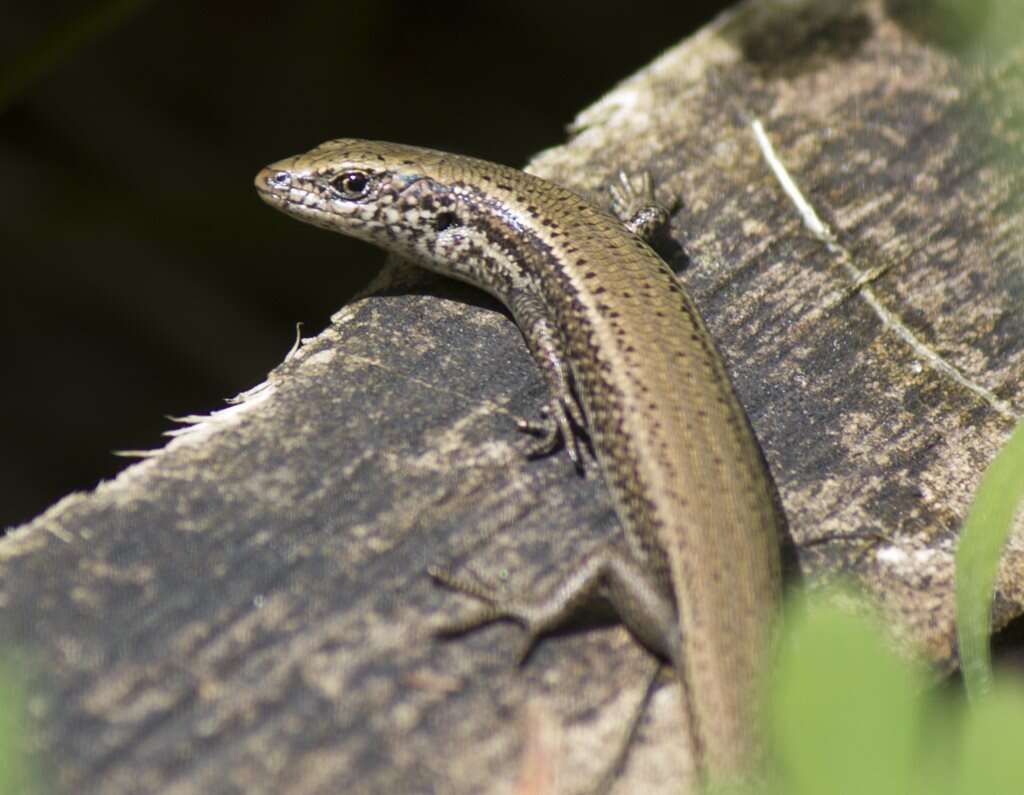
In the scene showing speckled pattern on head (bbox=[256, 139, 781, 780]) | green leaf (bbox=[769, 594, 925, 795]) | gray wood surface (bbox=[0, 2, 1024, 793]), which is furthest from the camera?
speckled pattern on head (bbox=[256, 139, 781, 780])

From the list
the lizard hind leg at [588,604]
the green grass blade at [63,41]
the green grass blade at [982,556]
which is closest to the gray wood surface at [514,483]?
the lizard hind leg at [588,604]

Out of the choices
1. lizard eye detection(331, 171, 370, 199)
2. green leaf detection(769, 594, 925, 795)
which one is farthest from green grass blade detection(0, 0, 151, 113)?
green leaf detection(769, 594, 925, 795)

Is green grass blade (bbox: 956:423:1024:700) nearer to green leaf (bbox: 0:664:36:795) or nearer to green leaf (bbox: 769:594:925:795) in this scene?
green leaf (bbox: 769:594:925:795)

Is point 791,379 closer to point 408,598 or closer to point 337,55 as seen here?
point 408,598

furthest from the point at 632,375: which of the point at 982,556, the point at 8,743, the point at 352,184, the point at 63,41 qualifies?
the point at 63,41

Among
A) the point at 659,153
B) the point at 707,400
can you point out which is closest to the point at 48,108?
the point at 659,153

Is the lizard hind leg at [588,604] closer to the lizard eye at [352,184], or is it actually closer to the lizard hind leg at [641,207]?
the lizard hind leg at [641,207]
